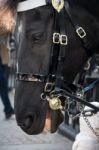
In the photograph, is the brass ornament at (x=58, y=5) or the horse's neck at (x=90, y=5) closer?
the brass ornament at (x=58, y=5)

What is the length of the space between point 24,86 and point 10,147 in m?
3.92

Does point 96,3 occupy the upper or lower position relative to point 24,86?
upper

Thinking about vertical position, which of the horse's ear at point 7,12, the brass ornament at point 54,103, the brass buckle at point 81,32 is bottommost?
the brass ornament at point 54,103

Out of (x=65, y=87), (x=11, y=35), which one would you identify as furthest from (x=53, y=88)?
(x=11, y=35)

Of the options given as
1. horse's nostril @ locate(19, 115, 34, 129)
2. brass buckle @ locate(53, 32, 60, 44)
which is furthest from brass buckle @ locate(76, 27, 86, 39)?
horse's nostril @ locate(19, 115, 34, 129)

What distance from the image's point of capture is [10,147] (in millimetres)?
6762

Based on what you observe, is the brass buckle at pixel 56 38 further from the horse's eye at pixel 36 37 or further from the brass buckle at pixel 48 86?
the brass buckle at pixel 48 86

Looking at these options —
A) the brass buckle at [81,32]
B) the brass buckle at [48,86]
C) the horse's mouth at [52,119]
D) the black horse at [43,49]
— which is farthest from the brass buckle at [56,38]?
the horse's mouth at [52,119]

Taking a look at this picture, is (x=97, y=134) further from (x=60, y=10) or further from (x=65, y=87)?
(x=60, y=10)

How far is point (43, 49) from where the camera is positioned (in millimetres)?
2941

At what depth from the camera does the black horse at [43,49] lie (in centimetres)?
294

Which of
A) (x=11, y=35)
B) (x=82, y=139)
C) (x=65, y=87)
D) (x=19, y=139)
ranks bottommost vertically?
(x=19, y=139)

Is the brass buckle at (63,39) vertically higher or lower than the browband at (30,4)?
lower

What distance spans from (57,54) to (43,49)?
92mm
